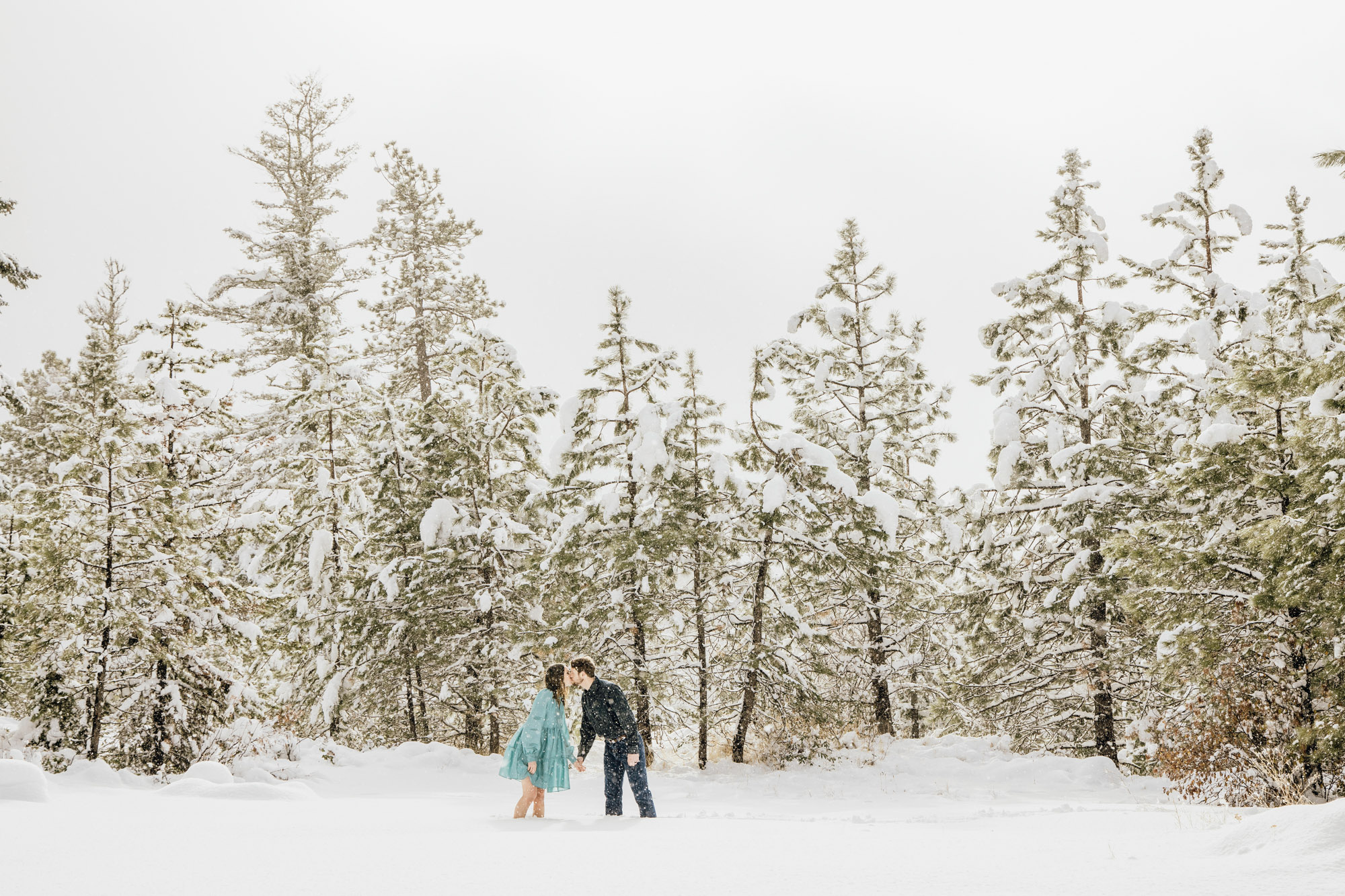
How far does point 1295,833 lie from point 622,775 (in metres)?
6.03

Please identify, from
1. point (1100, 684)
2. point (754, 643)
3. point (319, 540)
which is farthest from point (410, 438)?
point (1100, 684)

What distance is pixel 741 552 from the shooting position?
16469 mm

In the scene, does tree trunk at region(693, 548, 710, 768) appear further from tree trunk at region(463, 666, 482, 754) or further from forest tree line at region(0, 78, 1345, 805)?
tree trunk at region(463, 666, 482, 754)

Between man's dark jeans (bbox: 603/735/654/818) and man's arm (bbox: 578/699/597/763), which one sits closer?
man's arm (bbox: 578/699/597/763)

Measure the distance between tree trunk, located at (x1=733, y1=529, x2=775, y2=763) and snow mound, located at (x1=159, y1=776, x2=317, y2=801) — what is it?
8.50 meters

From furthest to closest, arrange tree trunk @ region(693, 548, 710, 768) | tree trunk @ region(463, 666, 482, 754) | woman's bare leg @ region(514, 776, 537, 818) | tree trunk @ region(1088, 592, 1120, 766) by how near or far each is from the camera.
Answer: tree trunk @ region(463, 666, 482, 754) → tree trunk @ region(1088, 592, 1120, 766) → tree trunk @ region(693, 548, 710, 768) → woman's bare leg @ region(514, 776, 537, 818)

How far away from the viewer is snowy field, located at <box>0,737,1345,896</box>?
5.14m

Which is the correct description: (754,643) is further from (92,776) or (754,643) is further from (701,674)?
(92,776)

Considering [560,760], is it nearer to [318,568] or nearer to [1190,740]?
[1190,740]

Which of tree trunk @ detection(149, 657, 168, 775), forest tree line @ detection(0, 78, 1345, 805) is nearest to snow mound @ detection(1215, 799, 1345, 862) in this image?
forest tree line @ detection(0, 78, 1345, 805)

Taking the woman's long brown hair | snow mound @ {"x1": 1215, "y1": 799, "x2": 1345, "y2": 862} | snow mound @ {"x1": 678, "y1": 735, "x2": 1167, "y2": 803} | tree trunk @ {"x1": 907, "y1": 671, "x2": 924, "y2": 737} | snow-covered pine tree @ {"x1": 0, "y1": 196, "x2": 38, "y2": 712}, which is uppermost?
snow-covered pine tree @ {"x1": 0, "y1": 196, "x2": 38, "y2": 712}

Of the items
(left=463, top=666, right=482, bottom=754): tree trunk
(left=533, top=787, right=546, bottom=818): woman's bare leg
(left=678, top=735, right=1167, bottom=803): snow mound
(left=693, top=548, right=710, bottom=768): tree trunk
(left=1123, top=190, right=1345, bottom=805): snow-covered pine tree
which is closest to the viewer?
(left=533, top=787, right=546, bottom=818): woman's bare leg

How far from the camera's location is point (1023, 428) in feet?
58.5

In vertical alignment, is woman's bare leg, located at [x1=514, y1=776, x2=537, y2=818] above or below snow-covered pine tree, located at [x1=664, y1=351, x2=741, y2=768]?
below
